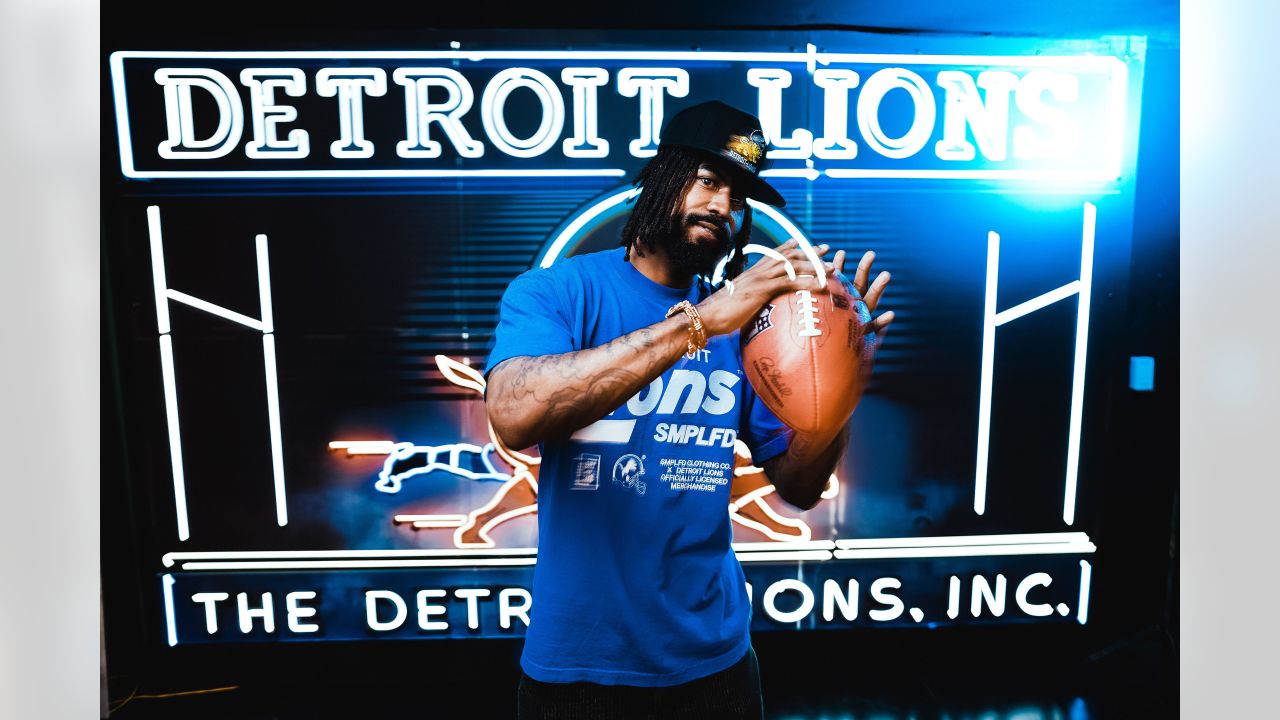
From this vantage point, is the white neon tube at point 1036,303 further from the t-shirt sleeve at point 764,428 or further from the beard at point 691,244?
the beard at point 691,244

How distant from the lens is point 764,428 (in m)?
1.76

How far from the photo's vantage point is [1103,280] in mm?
3096

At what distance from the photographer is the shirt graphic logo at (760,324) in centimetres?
161

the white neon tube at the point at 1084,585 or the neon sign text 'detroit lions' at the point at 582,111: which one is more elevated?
the neon sign text 'detroit lions' at the point at 582,111

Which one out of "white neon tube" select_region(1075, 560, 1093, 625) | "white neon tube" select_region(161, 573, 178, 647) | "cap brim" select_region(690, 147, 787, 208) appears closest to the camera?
"cap brim" select_region(690, 147, 787, 208)

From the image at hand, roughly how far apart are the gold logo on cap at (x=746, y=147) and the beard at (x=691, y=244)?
16cm

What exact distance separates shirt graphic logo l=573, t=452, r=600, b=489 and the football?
397 mm

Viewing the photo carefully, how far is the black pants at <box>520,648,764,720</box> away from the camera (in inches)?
60.6

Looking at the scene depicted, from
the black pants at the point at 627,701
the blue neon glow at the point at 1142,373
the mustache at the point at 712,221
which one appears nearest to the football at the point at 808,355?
the mustache at the point at 712,221

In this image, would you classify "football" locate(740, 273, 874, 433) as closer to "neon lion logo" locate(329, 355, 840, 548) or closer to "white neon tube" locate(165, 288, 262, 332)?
"neon lion logo" locate(329, 355, 840, 548)

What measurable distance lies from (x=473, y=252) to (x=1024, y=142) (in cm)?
234

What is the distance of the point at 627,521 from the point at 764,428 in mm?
424

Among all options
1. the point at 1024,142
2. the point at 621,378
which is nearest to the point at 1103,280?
the point at 1024,142

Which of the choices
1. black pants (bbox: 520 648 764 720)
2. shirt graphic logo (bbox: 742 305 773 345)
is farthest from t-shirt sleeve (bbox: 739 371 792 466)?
black pants (bbox: 520 648 764 720)
